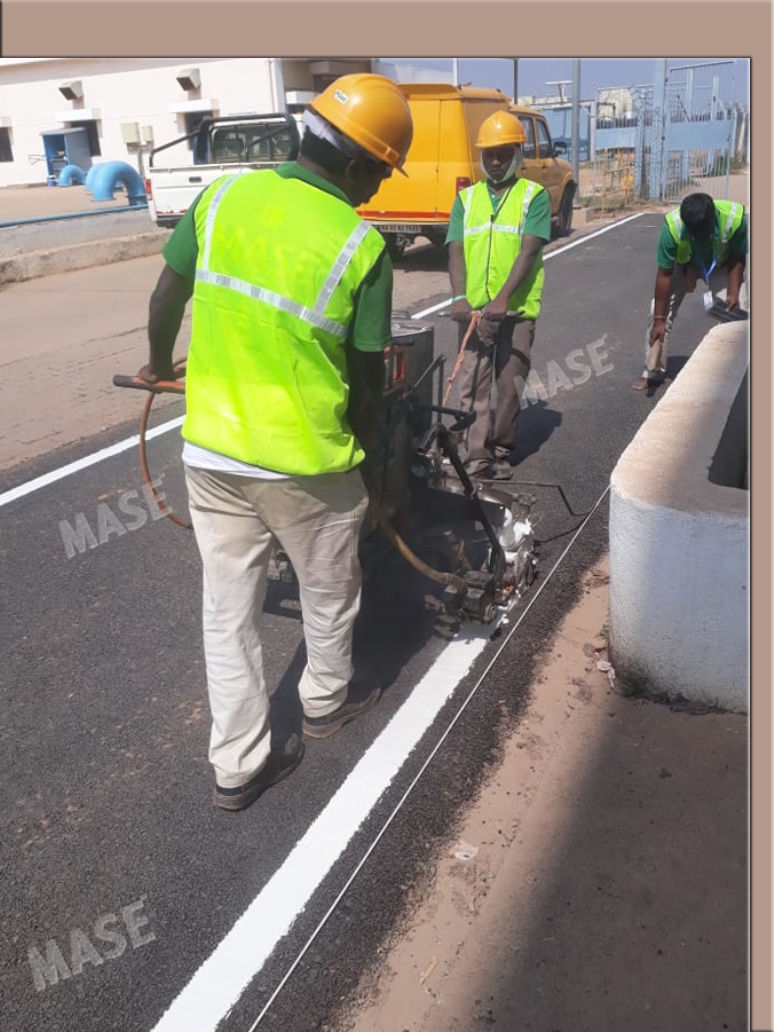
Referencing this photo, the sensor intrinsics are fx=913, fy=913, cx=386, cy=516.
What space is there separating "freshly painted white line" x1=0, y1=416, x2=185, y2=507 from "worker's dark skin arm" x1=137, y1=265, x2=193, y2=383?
2839 mm

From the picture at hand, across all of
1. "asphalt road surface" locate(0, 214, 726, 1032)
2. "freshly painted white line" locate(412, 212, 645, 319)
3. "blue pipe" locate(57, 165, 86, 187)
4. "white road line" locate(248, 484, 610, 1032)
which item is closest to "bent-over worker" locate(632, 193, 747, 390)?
"asphalt road surface" locate(0, 214, 726, 1032)

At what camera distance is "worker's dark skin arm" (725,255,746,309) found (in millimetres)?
6859

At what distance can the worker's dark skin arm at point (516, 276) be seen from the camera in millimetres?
5234

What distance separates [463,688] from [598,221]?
763 inches

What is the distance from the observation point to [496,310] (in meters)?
5.23

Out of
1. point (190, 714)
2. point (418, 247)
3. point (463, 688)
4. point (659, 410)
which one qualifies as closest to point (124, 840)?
point (190, 714)

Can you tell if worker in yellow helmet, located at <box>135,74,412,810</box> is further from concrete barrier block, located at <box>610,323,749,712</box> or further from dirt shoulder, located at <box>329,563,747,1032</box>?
concrete barrier block, located at <box>610,323,749,712</box>

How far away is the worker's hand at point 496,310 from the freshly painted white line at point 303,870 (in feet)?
7.34

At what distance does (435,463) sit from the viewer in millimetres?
4082

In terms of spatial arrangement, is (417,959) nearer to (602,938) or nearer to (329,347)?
(602,938)

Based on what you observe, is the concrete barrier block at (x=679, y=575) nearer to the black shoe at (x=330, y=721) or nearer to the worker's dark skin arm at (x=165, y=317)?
the black shoe at (x=330, y=721)

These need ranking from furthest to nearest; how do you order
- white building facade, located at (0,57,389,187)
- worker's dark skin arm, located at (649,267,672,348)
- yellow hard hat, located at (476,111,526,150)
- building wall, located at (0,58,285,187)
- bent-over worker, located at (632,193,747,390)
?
building wall, located at (0,58,285,187), white building facade, located at (0,57,389,187), worker's dark skin arm, located at (649,267,672,348), bent-over worker, located at (632,193,747,390), yellow hard hat, located at (476,111,526,150)

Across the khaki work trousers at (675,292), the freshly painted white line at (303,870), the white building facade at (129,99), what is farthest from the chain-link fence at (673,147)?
the freshly painted white line at (303,870)

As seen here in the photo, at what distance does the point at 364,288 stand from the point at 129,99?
3689cm
